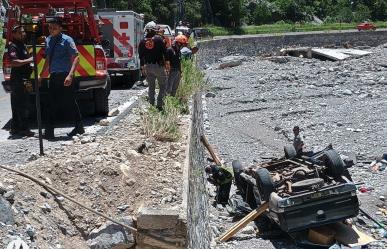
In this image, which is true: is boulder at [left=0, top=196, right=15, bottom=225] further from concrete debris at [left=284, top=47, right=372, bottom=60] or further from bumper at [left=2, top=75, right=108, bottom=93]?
concrete debris at [left=284, top=47, right=372, bottom=60]

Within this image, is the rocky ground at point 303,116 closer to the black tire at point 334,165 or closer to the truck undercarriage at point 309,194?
the truck undercarriage at point 309,194

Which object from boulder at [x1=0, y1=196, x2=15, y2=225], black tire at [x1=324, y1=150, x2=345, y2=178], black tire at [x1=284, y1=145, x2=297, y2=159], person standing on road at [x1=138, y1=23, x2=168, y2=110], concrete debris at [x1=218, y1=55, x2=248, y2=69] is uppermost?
person standing on road at [x1=138, y1=23, x2=168, y2=110]

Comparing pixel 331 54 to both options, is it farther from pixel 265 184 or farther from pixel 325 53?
pixel 265 184

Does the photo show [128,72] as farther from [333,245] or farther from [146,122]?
[333,245]

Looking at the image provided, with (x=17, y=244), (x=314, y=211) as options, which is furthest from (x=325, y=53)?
(x=17, y=244)

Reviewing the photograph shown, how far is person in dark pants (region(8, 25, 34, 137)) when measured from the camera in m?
9.62

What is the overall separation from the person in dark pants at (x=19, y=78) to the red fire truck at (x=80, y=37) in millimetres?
353

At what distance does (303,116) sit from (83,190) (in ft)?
57.5

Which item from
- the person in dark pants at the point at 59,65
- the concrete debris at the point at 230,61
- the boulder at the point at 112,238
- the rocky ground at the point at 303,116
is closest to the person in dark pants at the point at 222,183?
the rocky ground at the point at 303,116

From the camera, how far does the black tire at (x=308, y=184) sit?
8.95 m

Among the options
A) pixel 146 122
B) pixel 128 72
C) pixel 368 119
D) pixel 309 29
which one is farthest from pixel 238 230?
pixel 309 29

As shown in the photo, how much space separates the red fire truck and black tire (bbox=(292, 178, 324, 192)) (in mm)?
4018

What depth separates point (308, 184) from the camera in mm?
8945

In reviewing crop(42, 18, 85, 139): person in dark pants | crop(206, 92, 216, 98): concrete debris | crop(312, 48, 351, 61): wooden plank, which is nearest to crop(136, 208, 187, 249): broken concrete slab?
crop(42, 18, 85, 139): person in dark pants
